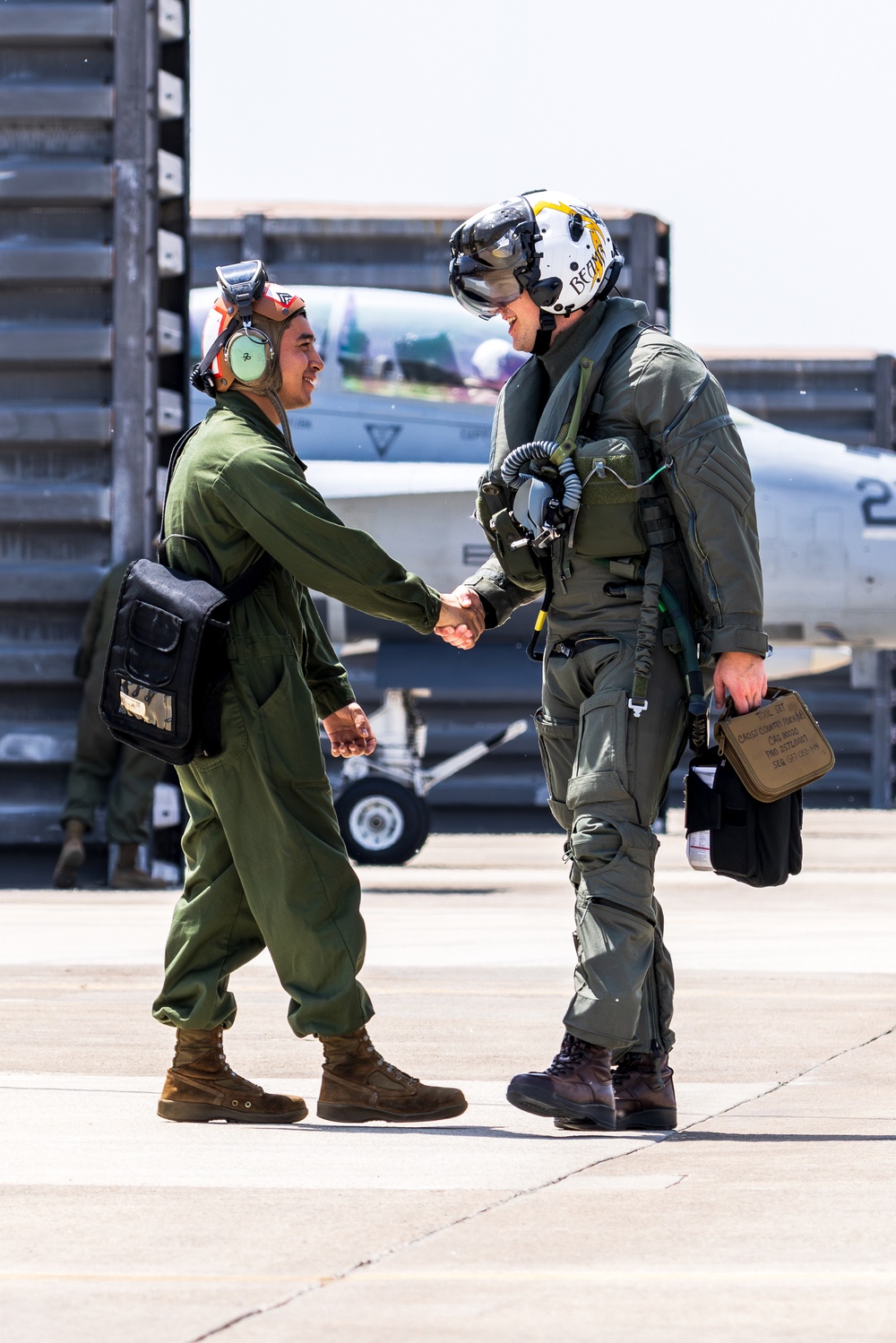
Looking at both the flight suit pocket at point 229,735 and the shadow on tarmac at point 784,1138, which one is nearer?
the shadow on tarmac at point 784,1138

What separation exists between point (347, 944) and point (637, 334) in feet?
4.44

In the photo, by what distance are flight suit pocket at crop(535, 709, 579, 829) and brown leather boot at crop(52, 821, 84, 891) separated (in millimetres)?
6207

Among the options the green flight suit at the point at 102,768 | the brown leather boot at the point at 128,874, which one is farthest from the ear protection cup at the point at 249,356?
the brown leather boot at the point at 128,874

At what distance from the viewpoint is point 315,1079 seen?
15.1ft

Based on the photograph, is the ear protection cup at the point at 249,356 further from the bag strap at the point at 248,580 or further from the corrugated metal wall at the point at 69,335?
the corrugated metal wall at the point at 69,335

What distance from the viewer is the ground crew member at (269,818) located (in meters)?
4.00

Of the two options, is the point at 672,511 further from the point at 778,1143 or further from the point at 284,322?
the point at 778,1143

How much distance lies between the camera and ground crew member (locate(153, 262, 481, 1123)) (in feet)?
13.1

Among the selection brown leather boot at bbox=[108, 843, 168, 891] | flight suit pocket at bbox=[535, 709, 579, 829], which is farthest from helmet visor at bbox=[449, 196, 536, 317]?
brown leather boot at bbox=[108, 843, 168, 891]

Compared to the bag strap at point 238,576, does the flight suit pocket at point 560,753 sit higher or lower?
lower

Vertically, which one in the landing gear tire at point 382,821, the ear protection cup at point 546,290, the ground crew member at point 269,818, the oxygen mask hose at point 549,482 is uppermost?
the ear protection cup at point 546,290

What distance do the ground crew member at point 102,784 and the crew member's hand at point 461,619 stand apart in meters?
5.78

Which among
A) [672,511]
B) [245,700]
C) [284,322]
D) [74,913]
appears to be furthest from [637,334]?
[74,913]

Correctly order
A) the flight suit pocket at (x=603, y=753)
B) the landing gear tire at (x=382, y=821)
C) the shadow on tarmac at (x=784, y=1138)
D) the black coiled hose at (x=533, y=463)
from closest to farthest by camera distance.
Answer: the shadow on tarmac at (x=784, y=1138), the flight suit pocket at (x=603, y=753), the black coiled hose at (x=533, y=463), the landing gear tire at (x=382, y=821)
